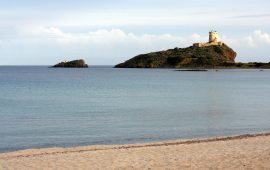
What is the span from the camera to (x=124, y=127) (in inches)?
1259

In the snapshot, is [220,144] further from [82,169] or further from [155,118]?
[155,118]

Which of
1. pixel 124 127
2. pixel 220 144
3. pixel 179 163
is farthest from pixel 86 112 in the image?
pixel 179 163

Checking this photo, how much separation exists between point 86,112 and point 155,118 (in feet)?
25.0

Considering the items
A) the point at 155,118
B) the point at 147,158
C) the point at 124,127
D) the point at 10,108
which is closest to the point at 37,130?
the point at 124,127

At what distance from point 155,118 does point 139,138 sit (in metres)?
10.7

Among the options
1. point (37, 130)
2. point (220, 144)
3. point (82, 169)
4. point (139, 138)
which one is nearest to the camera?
point (82, 169)

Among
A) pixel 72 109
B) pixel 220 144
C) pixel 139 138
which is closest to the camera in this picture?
pixel 220 144

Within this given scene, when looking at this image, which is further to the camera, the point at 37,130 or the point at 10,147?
the point at 37,130

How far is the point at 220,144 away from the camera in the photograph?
2241 centimetres

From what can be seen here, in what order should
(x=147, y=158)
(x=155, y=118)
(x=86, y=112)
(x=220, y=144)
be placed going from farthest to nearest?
(x=86, y=112)
(x=155, y=118)
(x=220, y=144)
(x=147, y=158)

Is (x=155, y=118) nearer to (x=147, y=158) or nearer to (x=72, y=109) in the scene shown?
(x=72, y=109)

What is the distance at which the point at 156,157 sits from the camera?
18906 mm

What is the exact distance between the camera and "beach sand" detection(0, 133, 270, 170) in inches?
672

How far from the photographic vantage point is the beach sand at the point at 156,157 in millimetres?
17062
